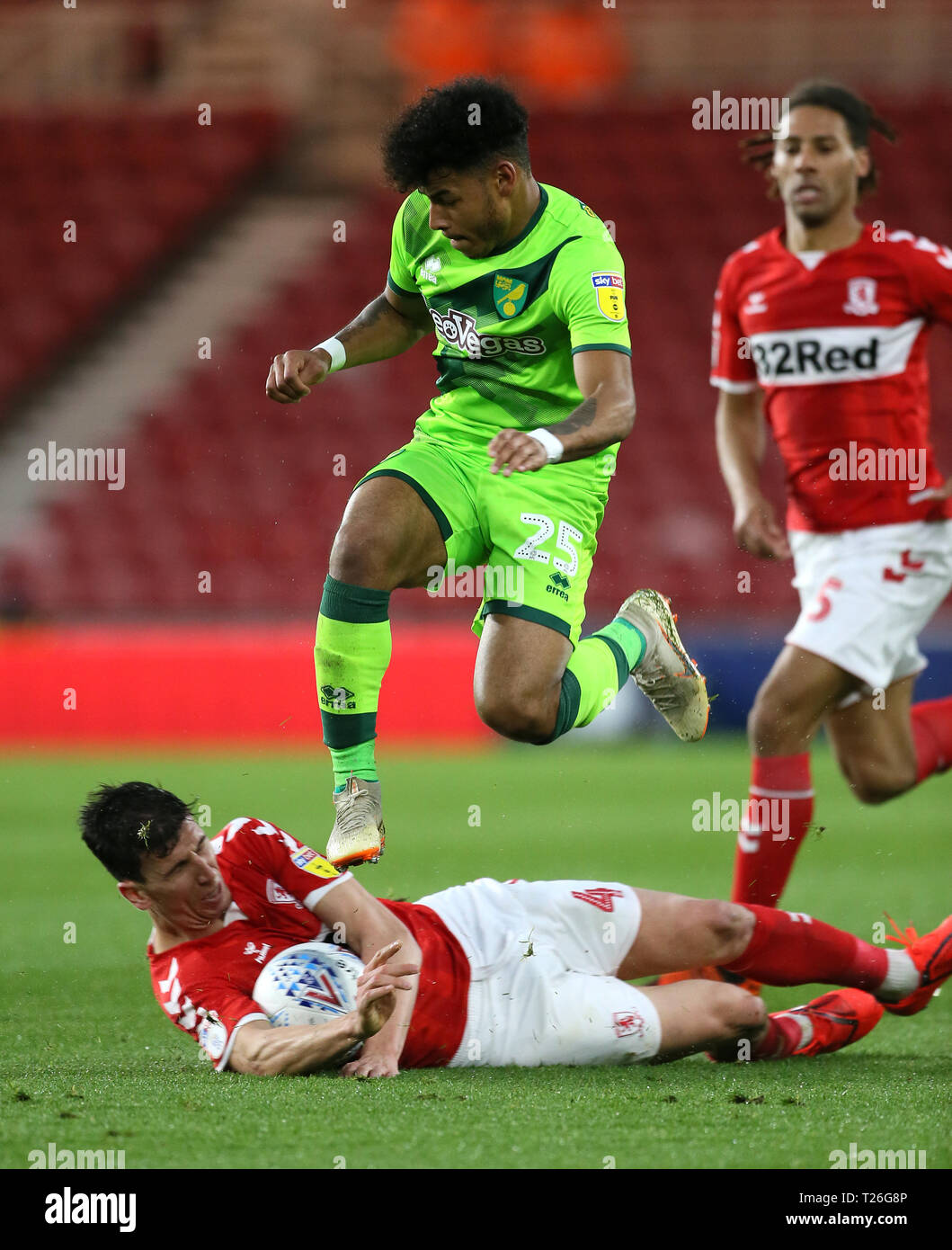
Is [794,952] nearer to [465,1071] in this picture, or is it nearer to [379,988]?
[465,1071]

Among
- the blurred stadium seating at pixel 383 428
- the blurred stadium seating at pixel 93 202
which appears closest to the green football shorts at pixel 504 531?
the blurred stadium seating at pixel 383 428

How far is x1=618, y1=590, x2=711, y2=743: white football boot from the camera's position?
4.97 metres

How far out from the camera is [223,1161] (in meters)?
2.95

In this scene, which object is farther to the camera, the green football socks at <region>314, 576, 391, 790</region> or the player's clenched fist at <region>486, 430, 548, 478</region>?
the green football socks at <region>314, 576, 391, 790</region>

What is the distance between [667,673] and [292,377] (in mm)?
1531

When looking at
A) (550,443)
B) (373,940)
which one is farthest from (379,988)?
(550,443)

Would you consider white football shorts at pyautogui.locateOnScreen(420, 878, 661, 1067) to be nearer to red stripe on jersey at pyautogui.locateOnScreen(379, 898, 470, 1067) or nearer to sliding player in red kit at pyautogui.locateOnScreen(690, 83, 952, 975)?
red stripe on jersey at pyautogui.locateOnScreen(379, 898, 470, 1067)

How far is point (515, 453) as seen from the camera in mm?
3430

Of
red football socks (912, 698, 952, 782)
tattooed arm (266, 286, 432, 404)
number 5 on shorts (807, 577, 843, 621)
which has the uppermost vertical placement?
tattooed arm (266, 286, 432, 404)

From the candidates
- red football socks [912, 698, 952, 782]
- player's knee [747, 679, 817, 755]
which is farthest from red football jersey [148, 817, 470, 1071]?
red football socks [912, 698, 952, 782]

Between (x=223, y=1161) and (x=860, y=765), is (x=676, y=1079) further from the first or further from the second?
(x=860, y=765)

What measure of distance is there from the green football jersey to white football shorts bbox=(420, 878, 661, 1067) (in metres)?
1.23

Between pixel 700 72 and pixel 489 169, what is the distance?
13.7 m

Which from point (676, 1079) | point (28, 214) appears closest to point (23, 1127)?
point (676, 1079)
